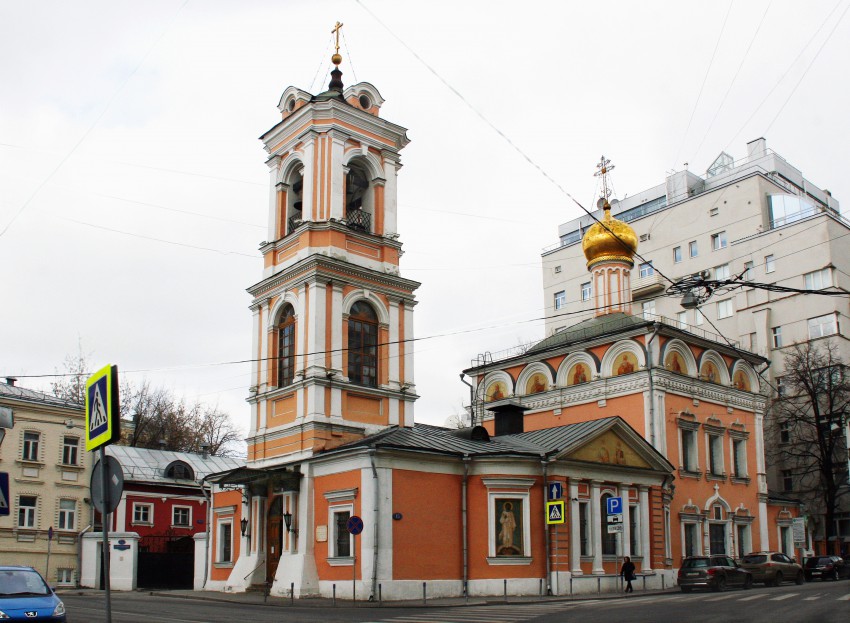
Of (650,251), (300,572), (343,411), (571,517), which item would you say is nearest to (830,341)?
(650,251)

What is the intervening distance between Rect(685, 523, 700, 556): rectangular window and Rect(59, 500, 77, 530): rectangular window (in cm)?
2486

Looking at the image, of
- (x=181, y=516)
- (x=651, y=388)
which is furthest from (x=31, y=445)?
(x=651, y=388)

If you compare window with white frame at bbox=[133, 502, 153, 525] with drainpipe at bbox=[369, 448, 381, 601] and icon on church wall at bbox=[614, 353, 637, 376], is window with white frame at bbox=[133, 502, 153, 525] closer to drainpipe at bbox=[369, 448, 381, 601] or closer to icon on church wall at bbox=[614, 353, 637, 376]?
drainpipe at bbox=[369, 448, 381, 601]

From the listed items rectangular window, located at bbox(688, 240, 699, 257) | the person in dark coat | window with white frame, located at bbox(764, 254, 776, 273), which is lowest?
the person in dark coat

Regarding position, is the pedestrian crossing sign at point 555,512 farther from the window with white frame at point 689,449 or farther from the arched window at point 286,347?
A: the window with white frame at point 689,449

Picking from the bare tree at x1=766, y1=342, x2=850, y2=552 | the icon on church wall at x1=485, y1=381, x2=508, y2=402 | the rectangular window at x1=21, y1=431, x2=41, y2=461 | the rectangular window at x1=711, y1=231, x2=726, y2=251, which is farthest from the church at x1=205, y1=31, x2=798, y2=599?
the rectangular window at x1=711, y1=231, x2=726, y2=251

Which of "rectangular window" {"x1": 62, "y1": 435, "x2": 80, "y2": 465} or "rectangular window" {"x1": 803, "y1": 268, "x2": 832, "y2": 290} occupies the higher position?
"rectangular window" {"x1": 803, "y1": 268, "x2": 832, "y2": 290}

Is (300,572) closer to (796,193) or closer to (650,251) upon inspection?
(650,251)

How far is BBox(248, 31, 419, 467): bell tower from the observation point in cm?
2855

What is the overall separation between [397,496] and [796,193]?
4434cm

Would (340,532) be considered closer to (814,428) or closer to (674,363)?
(674,363)

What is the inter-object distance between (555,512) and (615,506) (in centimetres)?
231

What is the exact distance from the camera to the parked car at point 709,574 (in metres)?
27.6

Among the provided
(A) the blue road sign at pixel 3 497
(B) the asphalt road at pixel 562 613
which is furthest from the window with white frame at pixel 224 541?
(A) the blue road sign at pixel 3 497
